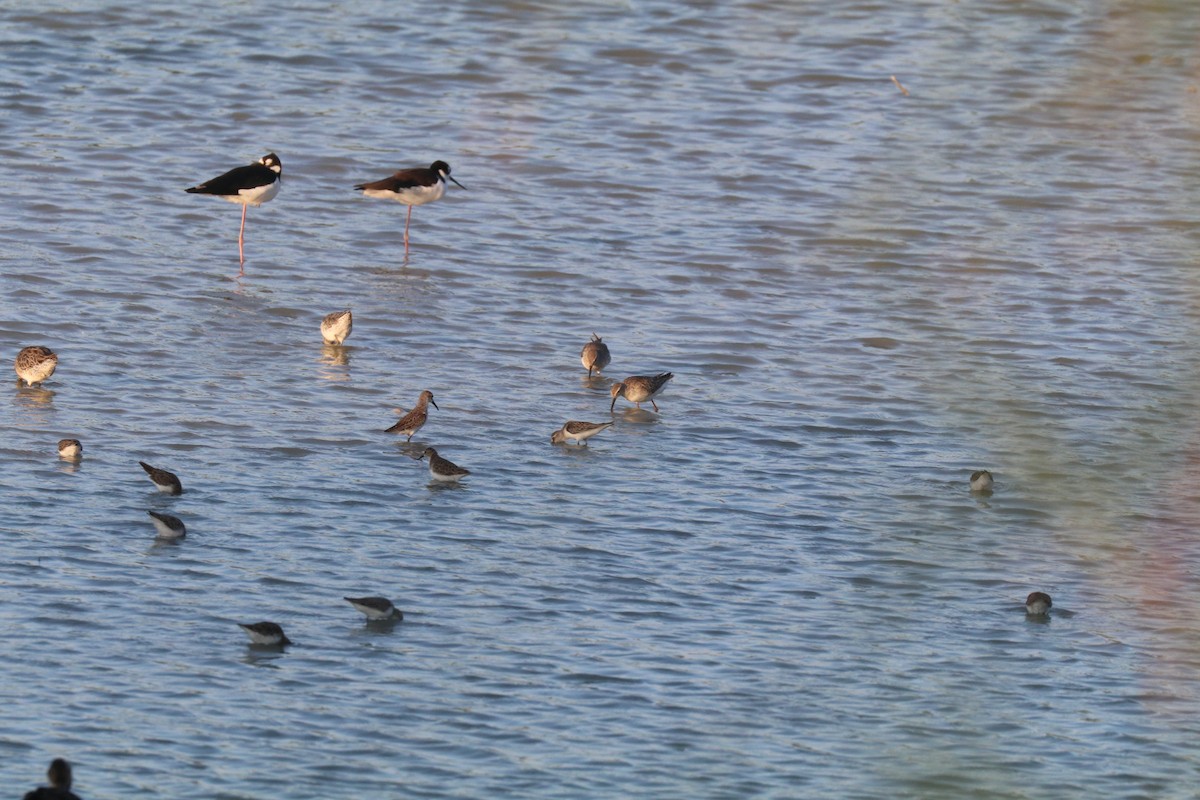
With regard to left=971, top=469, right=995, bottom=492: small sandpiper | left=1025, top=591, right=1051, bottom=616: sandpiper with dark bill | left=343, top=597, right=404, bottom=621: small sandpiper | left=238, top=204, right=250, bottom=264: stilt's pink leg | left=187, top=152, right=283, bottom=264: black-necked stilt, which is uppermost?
left=187, top=152, right=283, bottom=264: black-necked stilt

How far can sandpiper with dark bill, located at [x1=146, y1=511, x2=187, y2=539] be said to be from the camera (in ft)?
36.9

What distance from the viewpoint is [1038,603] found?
10727 mm

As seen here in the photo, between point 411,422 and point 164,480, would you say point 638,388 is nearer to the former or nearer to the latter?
point 411,422

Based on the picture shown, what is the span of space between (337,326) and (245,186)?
4139 millimetres

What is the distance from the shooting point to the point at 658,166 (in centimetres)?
2286

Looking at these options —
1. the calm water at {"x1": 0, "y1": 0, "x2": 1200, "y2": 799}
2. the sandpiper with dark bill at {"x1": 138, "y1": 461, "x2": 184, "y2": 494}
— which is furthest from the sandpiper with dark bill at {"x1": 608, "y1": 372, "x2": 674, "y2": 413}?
the sandpiper with dark bill at {"x1": 138, "y1": 461, "x2": 184, "y2": 494}

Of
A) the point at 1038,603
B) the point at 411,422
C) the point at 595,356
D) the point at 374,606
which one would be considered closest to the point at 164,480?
the point at 411,422

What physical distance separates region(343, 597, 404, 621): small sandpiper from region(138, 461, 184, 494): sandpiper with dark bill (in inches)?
88.1

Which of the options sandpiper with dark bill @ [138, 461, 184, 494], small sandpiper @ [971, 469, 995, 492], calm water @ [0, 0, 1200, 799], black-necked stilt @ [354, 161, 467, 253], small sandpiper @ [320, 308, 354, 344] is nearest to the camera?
calm water @ [0, 0, 1200, 799]

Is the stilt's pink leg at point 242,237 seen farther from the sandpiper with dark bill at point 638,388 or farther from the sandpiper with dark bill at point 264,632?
the sandpiper with dark bill at point 264,632

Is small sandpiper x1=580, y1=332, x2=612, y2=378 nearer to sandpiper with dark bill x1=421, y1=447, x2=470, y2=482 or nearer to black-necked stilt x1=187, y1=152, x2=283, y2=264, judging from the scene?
sandpiper with dark bill x1=421, y1=447, x2=470, y2=482

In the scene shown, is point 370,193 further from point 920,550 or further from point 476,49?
point 920,550

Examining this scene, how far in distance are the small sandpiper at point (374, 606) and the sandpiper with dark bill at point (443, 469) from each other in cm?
253

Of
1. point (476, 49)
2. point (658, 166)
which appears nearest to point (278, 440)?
point (658, 166)
